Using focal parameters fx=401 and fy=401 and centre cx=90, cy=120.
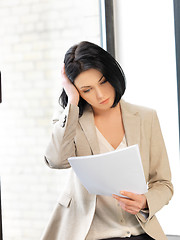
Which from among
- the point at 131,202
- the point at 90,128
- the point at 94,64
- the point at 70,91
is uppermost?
the point at 94,64

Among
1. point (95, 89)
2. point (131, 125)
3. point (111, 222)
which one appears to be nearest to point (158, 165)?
point (131, 125)

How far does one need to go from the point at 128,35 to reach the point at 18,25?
754 mm

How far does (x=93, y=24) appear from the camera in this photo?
2738mm

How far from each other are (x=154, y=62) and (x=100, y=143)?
1217mm

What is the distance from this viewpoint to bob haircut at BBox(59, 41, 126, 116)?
1566mm

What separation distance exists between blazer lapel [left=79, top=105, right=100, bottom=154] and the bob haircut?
0.13m

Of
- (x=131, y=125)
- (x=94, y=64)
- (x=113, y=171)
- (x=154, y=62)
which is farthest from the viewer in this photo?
(x=154, y=62)

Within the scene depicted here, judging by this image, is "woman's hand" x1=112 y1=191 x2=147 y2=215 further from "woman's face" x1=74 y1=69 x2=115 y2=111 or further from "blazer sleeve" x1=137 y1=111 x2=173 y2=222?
"woman's face" x1=74 y1=69 x2=115 y2=111

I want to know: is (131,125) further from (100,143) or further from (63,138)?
(63,138)

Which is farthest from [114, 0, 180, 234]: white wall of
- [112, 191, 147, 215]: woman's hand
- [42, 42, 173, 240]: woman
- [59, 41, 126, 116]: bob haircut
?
[112, 191, 147, 215]: woman's hand

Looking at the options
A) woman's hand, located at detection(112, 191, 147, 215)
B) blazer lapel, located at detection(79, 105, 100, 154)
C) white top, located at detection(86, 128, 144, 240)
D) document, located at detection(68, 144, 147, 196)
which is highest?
blazer lapel, located at detection(79, 105, 100, 154)

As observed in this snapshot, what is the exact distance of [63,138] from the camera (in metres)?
1.59

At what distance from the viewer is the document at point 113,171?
4.28 ft

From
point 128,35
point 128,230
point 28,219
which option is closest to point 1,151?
point 28,219
